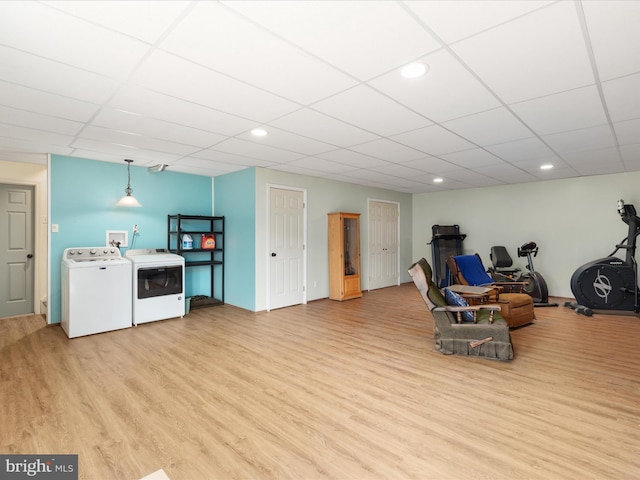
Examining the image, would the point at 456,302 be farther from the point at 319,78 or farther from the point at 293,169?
the point at 293,169

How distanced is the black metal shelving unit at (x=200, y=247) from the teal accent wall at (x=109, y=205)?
0.48 ft

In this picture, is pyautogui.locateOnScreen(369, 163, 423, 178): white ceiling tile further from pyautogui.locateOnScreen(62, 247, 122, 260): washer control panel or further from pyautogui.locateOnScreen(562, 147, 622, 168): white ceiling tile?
pyautogui.locateOnScreen(62, 247, 122, 260): washer control panel

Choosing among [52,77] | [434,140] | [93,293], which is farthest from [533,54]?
[93,293]

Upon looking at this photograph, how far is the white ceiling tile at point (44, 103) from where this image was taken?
259cm

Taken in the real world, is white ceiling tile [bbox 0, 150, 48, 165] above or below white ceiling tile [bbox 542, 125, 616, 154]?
above

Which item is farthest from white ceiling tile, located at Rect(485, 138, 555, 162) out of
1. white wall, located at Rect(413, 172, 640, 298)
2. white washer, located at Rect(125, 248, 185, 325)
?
white washer, located at Rect(125, 248, 185, 325)

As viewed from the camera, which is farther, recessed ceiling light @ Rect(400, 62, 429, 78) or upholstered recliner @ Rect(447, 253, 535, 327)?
upholstered recliner @ Rect(447, 253, 535, 327)

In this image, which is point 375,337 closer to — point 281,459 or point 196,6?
point 281,459

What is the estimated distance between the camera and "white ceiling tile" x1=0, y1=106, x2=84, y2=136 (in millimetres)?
3053

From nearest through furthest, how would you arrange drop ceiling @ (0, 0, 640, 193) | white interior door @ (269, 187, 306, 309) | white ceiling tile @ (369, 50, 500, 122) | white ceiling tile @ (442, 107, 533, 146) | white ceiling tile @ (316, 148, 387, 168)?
drop ceiling @ (0, 0, 640, 193)
white ceiling tile @ (369, 50, 500, 122)
white ceiling tile @ (442, 107, 533, 146)
white ceiling tile @ (316, 148, 387, 168)
white interior door @ (269, 187, 306, 309)

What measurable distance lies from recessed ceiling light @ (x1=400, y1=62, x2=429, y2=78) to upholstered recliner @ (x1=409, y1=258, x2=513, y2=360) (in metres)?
2.07

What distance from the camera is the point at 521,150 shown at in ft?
14.4

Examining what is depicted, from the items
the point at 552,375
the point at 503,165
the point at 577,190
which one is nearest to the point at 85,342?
the point at 552,375

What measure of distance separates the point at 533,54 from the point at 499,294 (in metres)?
3.57
